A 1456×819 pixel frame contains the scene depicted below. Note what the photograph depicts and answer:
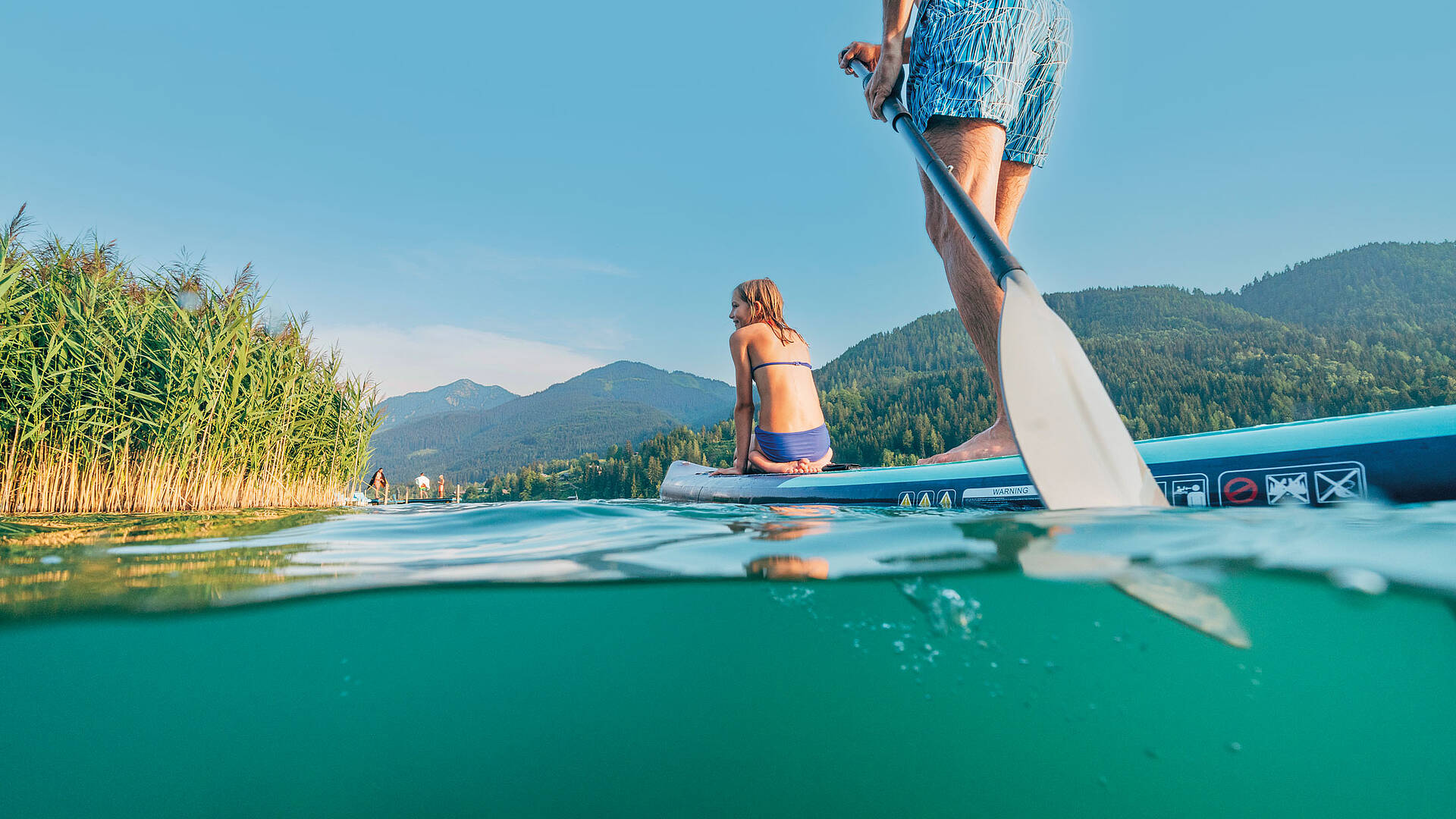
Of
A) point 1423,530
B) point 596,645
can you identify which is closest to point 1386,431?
point 1423,530

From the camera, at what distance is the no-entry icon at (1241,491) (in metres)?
2.22

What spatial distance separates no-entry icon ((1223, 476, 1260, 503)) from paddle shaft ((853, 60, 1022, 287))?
3.47 ft

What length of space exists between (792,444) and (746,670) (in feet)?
10.1

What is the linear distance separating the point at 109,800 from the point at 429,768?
77cm

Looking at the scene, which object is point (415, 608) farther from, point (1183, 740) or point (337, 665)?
point (1183, 740)

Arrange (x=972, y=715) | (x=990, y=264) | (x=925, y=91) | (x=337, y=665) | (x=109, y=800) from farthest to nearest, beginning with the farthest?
(x=925, y=91), (x=990, y=264), (x=972, y=715), (x=337, y=665), (x=109, y=800)

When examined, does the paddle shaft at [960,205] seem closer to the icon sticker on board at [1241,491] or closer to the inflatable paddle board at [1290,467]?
the inflatable paddle board at [1290,467]

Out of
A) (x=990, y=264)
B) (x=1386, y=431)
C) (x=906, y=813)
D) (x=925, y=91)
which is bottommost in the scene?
(x=906, y=813)

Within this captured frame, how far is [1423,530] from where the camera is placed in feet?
5.31

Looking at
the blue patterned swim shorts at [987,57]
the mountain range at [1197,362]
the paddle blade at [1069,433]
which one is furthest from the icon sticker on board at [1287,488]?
the mountain range at [1197,362]

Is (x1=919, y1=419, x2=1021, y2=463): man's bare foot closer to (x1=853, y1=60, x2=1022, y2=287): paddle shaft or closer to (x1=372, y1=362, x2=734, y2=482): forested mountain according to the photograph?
(x1=853, y1=60, x2=1022, y2=287): paddle shaft

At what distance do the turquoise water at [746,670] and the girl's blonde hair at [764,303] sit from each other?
9.29 ft

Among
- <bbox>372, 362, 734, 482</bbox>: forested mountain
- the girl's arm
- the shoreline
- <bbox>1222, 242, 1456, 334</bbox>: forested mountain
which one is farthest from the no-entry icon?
<bbox>372, 362, 734, 482</bbox>: forested mountain

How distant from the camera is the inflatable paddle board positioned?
195 cm
